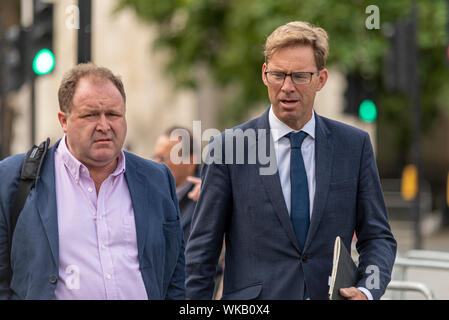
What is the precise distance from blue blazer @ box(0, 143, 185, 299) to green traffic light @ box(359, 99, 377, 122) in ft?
29.7

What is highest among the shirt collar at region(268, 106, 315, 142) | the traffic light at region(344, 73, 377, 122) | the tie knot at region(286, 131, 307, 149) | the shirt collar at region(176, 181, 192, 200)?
the traffic light at region(344, 73, 377, 122)

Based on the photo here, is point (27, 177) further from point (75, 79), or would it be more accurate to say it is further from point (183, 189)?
point (183, 189)

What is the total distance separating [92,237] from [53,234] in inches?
5.9

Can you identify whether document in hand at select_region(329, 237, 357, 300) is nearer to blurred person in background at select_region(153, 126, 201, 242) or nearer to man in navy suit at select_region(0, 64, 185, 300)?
man in navy suit at select_region(0, 64, 185, 300)

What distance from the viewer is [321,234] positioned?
319cm

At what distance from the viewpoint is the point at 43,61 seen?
825cm

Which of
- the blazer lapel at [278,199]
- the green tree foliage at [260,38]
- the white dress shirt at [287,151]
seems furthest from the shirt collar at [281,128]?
the green tree foliage at [260,38]

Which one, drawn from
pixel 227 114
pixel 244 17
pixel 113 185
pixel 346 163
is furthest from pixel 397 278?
pixel 227 114

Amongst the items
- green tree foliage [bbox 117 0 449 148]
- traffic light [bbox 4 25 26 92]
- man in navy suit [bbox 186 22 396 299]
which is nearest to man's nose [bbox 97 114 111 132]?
man in navy suit [bbox 186 22 396 299]

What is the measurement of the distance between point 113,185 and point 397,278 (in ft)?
13.2

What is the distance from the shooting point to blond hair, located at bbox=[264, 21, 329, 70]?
3254 mm

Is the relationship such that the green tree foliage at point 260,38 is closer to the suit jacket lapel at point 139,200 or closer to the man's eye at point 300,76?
the man's eye at point 300,76
